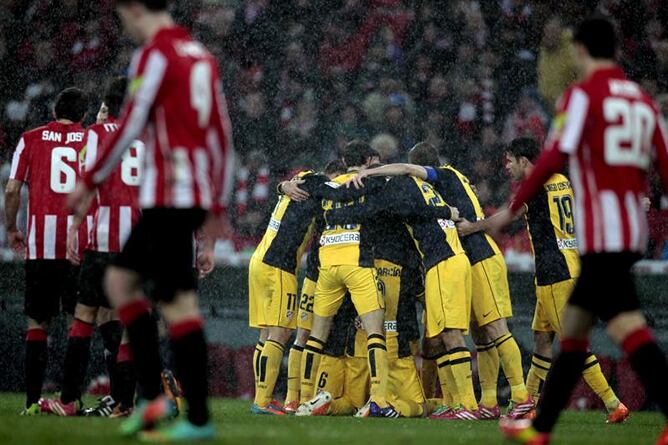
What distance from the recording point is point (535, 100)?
14492mm

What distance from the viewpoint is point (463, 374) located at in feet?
30.8

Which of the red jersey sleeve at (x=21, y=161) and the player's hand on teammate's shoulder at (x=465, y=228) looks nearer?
the red jersey sleeve at (x=21, y=161)

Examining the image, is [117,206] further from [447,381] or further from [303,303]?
[447,381]

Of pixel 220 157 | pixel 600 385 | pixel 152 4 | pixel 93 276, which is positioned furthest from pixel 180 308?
pixel 600 385

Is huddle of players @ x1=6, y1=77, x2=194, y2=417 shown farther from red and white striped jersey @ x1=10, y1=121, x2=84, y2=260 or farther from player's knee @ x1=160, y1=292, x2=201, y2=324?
player's knee @ x1=160, y1=292, x2=201, y2=324

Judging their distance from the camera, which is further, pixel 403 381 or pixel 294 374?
pixel 294 374

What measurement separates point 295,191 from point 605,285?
479cm

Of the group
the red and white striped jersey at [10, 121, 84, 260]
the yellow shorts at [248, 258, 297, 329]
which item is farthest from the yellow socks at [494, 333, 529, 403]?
the red and white striped jersey at [10, 121, 84, 260]

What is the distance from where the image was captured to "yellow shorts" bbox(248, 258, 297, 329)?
10148 mm

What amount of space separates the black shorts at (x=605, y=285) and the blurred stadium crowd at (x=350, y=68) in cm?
805

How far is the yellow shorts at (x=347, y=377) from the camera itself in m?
10.1

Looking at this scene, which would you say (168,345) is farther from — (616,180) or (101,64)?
(616,180)

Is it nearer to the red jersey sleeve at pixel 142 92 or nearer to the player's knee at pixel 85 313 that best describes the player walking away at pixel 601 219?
the red jersey sleeve at pixel 142 92

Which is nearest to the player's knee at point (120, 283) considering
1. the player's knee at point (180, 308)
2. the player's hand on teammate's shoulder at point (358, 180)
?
the player's knee at point (180, 308)
